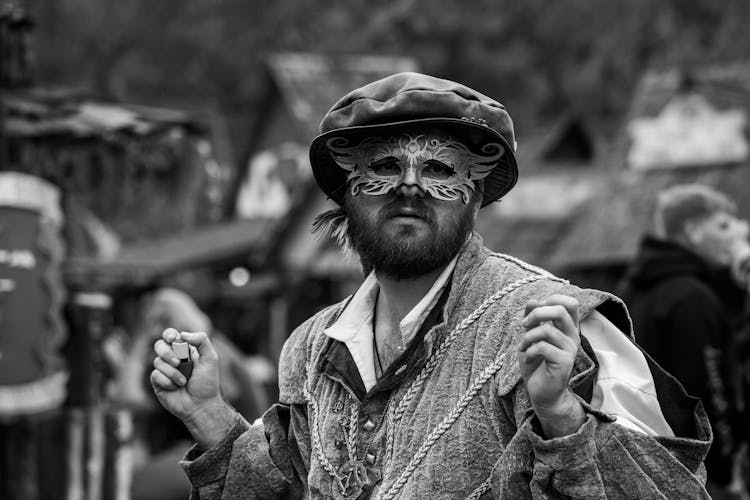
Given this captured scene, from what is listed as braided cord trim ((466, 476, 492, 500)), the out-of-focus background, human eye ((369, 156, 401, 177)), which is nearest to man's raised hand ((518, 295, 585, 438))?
braided cord trim ((466, 476, 492, 500))

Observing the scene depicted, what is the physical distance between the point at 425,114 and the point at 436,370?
59cm

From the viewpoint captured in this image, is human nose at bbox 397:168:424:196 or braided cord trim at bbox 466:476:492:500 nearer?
braided cord trim at bbox 466:476:492:500

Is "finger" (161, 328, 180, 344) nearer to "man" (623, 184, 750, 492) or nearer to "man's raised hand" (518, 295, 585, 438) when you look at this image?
"man's raised hand" (518, 295, 585, 438)

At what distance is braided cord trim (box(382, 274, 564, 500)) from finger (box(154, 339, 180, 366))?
546 millimetres

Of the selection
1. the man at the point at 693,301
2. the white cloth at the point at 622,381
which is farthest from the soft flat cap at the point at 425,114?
the man at the point at 693,301

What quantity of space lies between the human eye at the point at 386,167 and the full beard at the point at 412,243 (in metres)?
0.09

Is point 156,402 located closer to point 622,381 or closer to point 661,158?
point 622,381

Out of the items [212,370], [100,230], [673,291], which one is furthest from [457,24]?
[212,370]

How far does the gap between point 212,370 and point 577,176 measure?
15.2m

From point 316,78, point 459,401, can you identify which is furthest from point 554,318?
point 316,78

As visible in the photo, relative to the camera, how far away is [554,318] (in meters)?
2.50

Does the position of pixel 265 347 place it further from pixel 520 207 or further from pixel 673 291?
pixel 673 291

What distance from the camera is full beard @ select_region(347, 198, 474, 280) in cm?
303

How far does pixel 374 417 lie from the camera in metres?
3.04
